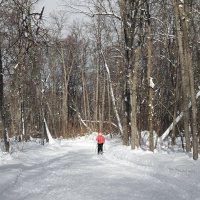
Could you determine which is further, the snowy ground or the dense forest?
the dense forest

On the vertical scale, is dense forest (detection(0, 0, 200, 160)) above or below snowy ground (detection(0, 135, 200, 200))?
above

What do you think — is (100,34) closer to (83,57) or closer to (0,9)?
(83,57)

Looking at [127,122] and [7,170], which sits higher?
[127,122]

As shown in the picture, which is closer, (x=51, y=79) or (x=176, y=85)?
(x=176, y=85)

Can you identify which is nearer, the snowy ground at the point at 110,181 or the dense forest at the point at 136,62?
the snowy ground at the point at 110,181

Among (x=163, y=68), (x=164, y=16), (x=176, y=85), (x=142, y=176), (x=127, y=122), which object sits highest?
(x=164, y=16)

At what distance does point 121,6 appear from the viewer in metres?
26.2

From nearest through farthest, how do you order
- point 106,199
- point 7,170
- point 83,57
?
1. point 106,199
2. point 7,170
3. point 83,57

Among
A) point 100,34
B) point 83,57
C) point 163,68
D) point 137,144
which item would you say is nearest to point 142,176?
point 137,144

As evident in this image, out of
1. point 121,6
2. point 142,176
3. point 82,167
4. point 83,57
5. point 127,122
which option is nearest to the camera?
point 142,176

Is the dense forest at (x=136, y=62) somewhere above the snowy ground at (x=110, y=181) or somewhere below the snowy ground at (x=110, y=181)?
above

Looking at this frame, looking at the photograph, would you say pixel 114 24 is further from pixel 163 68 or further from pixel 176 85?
pixel 163 68

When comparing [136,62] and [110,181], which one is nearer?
[110,181]

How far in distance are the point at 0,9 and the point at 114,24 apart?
1286 centimetres
